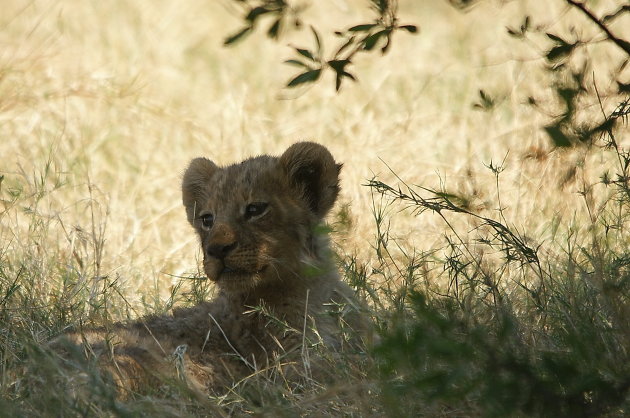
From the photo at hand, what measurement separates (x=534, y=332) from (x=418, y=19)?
8.30 meters

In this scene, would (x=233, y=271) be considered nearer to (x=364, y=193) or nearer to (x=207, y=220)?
(x=207, y=220)

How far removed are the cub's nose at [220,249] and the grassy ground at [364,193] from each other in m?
0.62

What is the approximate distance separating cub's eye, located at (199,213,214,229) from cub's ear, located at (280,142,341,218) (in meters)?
0.46

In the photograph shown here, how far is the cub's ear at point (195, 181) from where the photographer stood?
19.3 ft

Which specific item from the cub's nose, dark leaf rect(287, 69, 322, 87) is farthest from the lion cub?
dark leaf rect(287, 69, 322, 87)

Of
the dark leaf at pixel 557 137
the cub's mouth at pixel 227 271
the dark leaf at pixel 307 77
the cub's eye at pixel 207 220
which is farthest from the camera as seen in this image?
the cub's eye at pixel 207 220

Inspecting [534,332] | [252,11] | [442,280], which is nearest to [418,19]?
[442,280]

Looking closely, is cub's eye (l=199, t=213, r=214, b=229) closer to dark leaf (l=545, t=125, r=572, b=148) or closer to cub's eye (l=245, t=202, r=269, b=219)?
cub's eye (l=245, t=202, r=269, b=219)

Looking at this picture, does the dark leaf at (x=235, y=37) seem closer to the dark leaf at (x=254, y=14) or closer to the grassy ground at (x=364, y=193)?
the dark leaf at (x=254, y=14)

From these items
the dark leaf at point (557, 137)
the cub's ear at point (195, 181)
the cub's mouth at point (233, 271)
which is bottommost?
the dark leaf at point (557, 137)

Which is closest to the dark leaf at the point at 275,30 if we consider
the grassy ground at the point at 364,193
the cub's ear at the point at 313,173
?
the grassy ground at the point at 364,193

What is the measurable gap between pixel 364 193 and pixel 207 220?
2.31 meters

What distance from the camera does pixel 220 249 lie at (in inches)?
204

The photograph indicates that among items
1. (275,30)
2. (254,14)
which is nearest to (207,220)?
(275,30)
